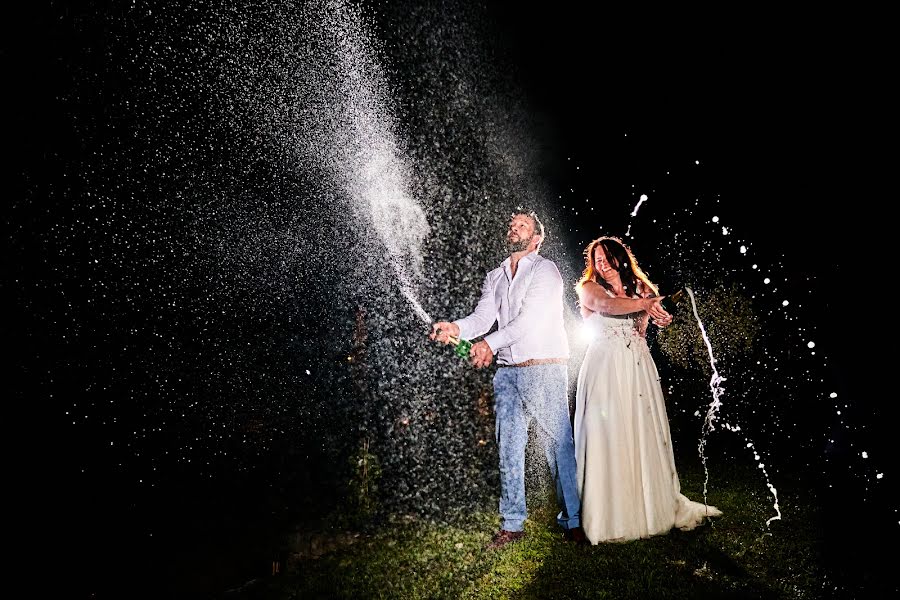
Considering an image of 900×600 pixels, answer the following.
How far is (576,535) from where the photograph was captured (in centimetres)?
410

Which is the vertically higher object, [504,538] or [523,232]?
[523,232]

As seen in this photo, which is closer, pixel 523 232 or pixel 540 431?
pixel 540 431

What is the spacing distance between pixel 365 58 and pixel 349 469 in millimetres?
7706

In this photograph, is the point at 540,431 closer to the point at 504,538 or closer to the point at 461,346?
the point at 504,538

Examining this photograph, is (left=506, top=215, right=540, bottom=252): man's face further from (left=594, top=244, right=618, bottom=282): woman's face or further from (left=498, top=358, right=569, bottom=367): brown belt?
(left=498, top=358, right=569, bottom=367): brown belt

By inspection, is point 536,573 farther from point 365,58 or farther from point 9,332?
point 365,58

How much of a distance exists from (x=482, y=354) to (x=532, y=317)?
55 centimetres

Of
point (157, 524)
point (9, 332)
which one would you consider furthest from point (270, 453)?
point (9, 332)

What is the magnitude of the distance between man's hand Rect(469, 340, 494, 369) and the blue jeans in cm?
21

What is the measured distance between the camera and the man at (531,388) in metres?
4.22

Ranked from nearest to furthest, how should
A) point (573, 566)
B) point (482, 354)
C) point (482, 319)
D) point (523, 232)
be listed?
point (573, 566) < point (482, 354) < point (523, 232) < point (482, 319)

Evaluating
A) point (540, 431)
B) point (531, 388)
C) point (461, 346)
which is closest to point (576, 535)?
point (540, 431)

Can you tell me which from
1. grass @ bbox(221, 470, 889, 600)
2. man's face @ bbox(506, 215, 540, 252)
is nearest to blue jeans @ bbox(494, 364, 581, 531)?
grass @ bbox(221, 470, 889, 600)

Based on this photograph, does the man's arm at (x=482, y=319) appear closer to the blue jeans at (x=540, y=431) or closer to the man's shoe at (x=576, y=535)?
the blue jeans at (x=540, y=431)
